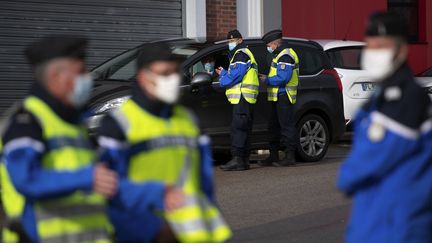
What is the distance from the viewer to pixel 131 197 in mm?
3984

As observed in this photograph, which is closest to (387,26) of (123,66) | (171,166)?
(171,166)

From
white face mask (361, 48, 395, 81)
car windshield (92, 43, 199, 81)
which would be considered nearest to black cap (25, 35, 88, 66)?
white face mask (361, 48, 395, 81)

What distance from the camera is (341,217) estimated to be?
1014 cm

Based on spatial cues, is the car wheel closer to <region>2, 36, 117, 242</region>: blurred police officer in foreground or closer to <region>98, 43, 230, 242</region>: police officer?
<region>98, 43, 230, 242</region>: police officer

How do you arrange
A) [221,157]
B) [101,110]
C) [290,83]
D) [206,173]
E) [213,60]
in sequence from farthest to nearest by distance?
1. [221,157]
2. [290,83]
3. [213,60]
4. [101,110]
5. [206,173]

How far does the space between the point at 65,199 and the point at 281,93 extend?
9754mm

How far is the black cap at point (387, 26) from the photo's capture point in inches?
173

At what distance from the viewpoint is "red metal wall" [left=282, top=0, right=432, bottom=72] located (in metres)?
20.5

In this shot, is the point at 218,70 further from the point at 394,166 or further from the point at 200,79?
the point at 394,166

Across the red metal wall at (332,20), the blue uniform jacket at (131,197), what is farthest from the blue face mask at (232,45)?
the blue uniform jacket at (131,197)

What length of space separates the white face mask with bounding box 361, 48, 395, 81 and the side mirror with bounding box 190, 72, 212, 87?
8.25 m

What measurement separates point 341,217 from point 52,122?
259 inches

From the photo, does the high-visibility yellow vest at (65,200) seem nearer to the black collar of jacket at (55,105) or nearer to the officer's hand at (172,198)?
the black collar of jacket at (55,105)

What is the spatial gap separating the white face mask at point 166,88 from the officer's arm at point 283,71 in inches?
360
